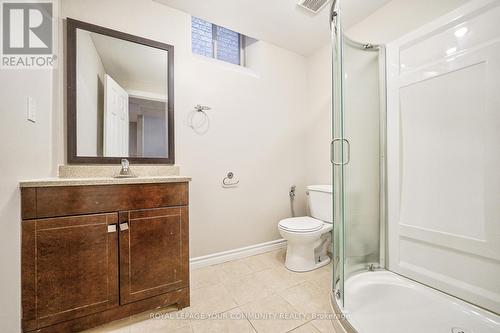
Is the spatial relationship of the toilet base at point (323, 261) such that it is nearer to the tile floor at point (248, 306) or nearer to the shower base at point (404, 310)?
the tile floor at point (248, 306)

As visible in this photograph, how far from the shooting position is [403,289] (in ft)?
4.51

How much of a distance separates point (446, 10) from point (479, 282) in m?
1.76

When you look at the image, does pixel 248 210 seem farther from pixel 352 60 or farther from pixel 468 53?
pixel 468 53

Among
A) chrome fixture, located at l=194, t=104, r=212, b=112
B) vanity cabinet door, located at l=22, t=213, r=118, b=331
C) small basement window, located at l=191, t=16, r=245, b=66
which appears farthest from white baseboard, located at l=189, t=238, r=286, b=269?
small basement window, located at l=191, t=16, r=245, b=66

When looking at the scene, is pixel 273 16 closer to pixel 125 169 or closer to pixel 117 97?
pixel 117 97

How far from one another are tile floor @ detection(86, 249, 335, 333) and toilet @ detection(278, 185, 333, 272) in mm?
88

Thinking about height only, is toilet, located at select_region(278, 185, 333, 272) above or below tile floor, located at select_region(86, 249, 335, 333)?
above

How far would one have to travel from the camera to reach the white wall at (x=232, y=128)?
1.77 m

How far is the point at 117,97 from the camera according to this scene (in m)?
1.62

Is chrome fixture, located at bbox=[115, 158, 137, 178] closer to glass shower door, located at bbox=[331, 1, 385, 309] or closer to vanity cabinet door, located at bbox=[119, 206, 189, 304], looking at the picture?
vanity cabinet door, located at bbox=[119, 206, 189, 304]

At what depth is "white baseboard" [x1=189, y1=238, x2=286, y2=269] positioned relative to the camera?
191 cm

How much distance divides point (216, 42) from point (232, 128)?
1008 millimetres

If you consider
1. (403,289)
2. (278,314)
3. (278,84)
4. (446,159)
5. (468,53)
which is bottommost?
(278,314)

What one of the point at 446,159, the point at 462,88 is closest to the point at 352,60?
the point at 462,88
